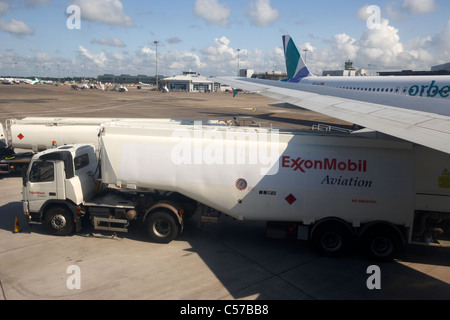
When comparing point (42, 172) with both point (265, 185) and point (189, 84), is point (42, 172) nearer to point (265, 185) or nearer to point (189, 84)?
point (265, 185)

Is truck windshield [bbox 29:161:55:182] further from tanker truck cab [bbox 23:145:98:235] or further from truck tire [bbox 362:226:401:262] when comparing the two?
truck tire [bbox 362:226:401:262]

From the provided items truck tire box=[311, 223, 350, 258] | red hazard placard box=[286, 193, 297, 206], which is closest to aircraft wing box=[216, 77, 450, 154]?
red hazard placard box=[286, 193, 297, 206]

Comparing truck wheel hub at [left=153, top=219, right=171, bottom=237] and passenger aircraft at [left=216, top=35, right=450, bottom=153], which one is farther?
truck wheel hub at [left=153, top=219, right=171, bottom=237]

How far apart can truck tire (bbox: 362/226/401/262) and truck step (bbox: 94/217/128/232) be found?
7850mm

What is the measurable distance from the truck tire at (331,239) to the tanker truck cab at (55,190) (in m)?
8.08

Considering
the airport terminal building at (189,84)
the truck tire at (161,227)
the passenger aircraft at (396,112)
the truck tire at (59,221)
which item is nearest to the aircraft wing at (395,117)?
the passenger aircraft at (396,112)

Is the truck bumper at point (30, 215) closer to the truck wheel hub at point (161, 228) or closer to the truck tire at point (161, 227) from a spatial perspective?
the truck tire at point (161, 227)

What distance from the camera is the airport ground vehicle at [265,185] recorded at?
911cm

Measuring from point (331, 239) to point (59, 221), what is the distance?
924cm

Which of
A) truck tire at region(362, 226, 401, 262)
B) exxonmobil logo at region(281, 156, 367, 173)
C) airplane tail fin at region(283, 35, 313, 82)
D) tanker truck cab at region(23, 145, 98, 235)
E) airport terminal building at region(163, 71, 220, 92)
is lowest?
truck tire at region(362, 226, 401, 262)

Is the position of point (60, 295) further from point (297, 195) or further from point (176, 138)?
point (297, 195)

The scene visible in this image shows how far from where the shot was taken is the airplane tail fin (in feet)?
140

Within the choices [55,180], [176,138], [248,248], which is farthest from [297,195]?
[55,180]

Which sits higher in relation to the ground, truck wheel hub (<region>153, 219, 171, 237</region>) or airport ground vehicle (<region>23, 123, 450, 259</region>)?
airport ground vehicle (<region>23, 123, 450, 259</region>)
